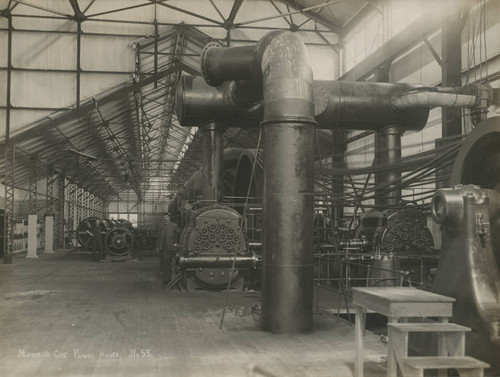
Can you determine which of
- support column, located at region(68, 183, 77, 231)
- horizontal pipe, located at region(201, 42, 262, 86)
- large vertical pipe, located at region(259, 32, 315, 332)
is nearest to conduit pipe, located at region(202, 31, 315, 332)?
large vertical pipe, located at region(259, 32, 315, 332)

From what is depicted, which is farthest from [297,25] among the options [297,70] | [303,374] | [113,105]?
[303,374]

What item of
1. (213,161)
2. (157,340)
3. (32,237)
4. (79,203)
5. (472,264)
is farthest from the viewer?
(79,203)

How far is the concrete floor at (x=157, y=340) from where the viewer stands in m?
4.66

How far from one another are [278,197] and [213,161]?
3867 mm

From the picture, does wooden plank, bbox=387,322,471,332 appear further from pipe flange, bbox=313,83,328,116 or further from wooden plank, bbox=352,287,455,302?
pipe flange, bbox=313,83,328,116

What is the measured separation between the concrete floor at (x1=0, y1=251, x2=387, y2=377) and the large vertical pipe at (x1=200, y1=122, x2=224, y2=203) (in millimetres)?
1818

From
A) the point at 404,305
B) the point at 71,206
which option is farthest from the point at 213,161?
the point at 71,206

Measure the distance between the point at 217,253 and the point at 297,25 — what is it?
36.0ft

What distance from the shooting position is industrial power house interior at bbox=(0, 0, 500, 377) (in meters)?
4.76

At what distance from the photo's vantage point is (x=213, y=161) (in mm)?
9688

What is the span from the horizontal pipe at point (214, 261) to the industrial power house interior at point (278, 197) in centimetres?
4

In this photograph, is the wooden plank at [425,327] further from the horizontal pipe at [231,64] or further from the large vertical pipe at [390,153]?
the large vertical pipe at [390,153]

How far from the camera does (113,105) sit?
20.3 metres

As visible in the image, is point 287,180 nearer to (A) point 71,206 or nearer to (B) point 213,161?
(B) point 213,161
